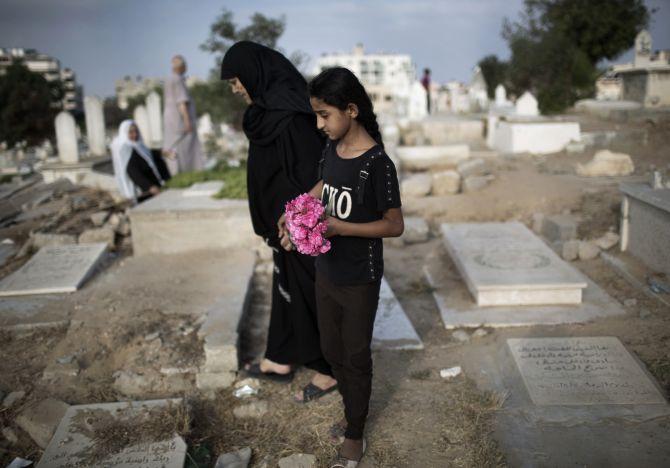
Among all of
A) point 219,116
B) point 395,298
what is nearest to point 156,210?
point 395,298

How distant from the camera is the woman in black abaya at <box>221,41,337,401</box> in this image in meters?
2.89

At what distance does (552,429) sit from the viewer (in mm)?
2744

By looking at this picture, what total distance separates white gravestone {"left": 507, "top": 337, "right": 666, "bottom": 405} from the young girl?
1233mm

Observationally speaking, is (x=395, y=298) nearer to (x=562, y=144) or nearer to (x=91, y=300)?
(x=91, y=300)

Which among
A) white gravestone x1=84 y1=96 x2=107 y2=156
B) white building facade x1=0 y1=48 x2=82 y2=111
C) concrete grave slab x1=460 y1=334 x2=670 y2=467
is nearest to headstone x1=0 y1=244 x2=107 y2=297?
concrete grave slab x1=460 y1=334 x2=670 y2=467

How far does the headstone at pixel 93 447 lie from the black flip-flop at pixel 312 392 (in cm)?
81

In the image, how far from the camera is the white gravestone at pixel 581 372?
2.96 meters

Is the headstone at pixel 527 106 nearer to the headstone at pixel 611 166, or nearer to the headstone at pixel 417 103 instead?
the headstone at pixel 417 103

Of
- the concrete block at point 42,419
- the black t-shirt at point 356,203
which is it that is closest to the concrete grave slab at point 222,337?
the concrete block at point 42,419

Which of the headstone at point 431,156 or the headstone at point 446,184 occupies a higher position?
the headstone at point 431,156

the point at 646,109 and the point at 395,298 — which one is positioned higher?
the point at 646,109

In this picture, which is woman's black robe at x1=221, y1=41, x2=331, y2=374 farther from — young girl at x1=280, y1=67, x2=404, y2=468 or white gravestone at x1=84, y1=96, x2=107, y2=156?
white gravestone at x1=84, y1=96, x2=107, y2=156

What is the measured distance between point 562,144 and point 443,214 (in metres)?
5.34

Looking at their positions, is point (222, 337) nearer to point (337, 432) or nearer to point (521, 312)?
point (337, 432)
